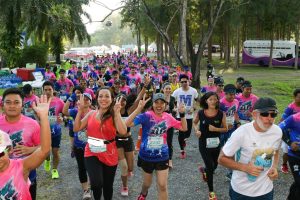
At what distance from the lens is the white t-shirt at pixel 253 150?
3.53 meters

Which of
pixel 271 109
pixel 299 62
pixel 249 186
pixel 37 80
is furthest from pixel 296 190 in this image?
pixel 299 62

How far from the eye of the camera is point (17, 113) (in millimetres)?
3965

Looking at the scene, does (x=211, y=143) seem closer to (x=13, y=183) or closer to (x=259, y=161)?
(x=259, y=161)

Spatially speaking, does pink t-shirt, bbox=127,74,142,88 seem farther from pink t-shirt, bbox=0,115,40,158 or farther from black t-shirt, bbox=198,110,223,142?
pink t-shirt, bbox=0,115,40,158

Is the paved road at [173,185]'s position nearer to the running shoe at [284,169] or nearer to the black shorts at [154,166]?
the running shoe at [284,169]

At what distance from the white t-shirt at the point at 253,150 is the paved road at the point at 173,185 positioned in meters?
2.56

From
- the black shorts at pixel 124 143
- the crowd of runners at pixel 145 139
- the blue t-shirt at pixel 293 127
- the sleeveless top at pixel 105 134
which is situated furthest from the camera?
the black shorts at pixel 124 143

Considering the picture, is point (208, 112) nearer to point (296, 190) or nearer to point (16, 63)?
point (296, 190)

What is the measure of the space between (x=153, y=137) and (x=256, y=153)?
1878 mm

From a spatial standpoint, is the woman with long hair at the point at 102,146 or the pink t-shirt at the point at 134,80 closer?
the woman with long hair at the point at 102,146

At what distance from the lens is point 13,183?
279 cm

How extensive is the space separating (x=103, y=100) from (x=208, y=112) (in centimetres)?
207

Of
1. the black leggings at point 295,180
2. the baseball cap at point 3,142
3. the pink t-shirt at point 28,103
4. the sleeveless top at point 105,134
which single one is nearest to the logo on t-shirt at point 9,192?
the baseball cap at point 3,142

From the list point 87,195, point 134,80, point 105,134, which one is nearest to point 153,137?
point 105,134
